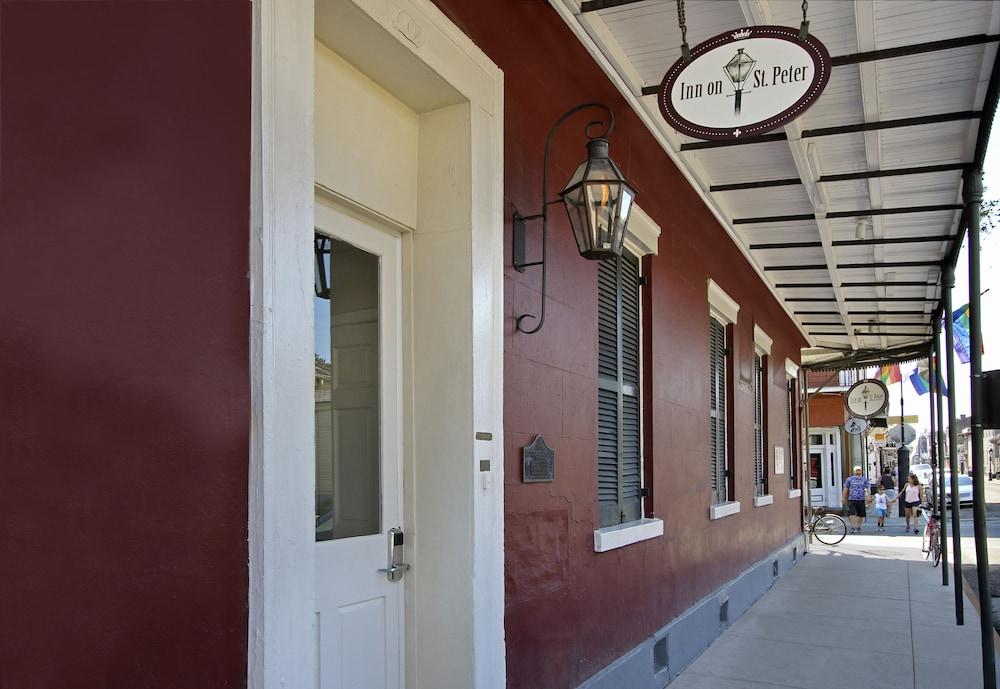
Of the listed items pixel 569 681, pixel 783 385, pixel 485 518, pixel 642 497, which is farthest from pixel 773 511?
pixel 485 518

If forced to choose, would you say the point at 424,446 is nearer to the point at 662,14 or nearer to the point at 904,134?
the point at 662,14

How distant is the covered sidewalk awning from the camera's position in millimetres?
4941

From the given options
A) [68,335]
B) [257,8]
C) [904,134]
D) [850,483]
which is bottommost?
[850,483]

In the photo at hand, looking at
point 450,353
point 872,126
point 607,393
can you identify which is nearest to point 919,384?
point 872,126

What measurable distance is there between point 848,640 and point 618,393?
12.6ft

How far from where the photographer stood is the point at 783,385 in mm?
14523

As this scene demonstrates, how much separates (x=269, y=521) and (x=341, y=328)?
1.25m

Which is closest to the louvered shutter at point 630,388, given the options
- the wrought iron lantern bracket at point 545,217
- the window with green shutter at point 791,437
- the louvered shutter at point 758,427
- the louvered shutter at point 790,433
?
the wrought iron lantern bracket at point 545,217

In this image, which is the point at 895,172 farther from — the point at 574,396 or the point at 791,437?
the point at 791,437

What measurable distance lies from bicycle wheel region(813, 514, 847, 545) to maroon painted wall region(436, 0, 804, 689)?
32.8ft

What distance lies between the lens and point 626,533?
5.64 metres

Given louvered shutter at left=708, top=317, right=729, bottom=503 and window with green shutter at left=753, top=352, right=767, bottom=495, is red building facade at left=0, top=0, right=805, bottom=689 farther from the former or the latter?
window with green shutter at left=753, top=352, right=767, bottom=495

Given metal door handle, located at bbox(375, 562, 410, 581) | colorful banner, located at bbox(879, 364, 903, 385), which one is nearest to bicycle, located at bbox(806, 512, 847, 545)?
colorful banner, located at bbox(879, 364, 903, 385)

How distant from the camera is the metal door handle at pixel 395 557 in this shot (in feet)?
12.0
